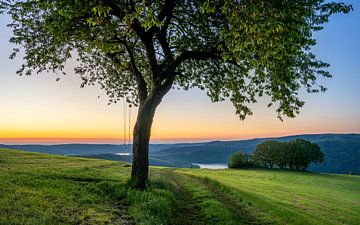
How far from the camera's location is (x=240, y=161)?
95812mm

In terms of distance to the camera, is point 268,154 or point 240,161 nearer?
point 240,161

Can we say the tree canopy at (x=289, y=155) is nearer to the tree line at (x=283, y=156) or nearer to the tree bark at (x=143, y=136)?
the tree line at (x=283, y=156)

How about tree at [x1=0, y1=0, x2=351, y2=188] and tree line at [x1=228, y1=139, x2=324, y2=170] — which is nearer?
tree at [x1=0, y1=0, x2=351, y2=188]

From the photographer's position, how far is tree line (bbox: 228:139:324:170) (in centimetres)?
9644

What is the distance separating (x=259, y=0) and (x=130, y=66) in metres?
11.3

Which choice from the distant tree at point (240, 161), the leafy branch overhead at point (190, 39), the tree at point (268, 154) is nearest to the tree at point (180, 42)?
the leafy branch overhead at point (190, 39)

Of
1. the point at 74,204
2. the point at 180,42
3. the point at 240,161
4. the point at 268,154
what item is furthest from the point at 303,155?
the point at 74,204

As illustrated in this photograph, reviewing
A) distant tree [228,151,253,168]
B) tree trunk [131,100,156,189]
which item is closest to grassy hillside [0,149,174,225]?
tree trunk [131,100,156,189]

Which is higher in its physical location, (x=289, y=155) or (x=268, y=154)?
(x=268, y=154)

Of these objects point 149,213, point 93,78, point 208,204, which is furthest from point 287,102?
point 93,78

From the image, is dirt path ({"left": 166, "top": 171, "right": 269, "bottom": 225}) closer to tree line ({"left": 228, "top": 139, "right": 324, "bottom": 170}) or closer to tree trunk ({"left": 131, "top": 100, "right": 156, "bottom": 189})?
tree trunk ({"left": 131, "top": 100, "right": 156, "bottom": 189})

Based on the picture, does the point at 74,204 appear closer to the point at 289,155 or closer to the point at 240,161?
the point at 240,161

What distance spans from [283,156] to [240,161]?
15211 millimetres

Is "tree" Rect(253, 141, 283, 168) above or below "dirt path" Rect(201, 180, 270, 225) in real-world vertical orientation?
below
